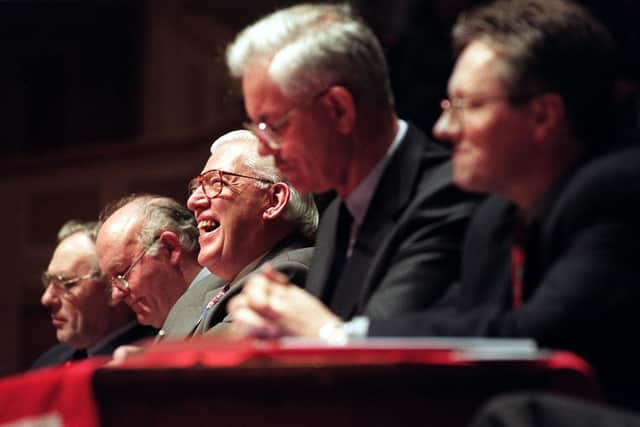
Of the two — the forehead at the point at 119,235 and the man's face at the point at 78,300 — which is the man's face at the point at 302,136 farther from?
the man's face at the point at 78,300

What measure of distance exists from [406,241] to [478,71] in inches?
17.6

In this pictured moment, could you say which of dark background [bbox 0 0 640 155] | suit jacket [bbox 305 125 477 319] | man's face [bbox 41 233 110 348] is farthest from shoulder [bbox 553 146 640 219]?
dark background [bbox 0 0 640 155]

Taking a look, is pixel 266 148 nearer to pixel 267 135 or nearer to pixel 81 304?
pixel 267 135

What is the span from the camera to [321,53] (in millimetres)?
2604

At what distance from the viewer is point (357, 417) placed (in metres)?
1.92

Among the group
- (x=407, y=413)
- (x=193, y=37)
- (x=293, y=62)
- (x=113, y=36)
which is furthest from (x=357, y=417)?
(x=113, y=36)

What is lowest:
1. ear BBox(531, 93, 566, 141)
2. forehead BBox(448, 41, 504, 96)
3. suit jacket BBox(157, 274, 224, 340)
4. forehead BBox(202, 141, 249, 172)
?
suit jacket BBox(157, 274, 224, 340)

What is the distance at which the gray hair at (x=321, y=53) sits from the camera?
8.54 ft

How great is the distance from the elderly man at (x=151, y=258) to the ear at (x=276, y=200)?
57 cm

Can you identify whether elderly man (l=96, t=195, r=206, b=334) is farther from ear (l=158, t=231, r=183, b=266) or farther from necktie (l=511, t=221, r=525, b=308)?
necktie (l=511, t=221, r=525, b=308)

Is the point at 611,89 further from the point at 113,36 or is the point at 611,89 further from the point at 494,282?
the point at 113,36

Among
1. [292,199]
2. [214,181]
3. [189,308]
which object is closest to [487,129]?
[292,199]

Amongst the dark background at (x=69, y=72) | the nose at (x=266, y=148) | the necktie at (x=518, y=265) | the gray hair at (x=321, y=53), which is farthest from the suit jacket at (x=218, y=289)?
the dark background at (x=69, y=72)

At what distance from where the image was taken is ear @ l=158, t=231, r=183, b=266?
159 inches
